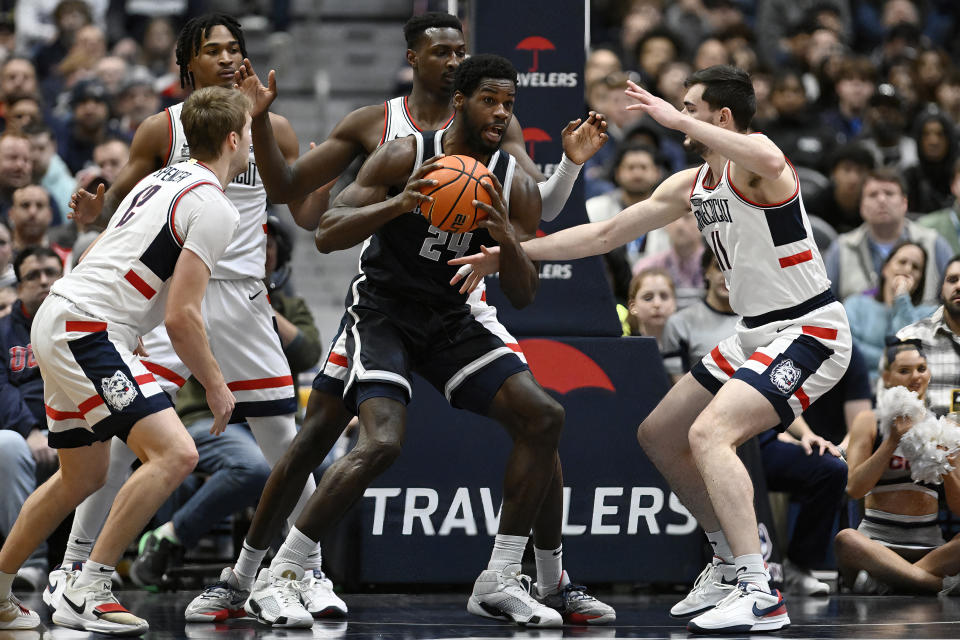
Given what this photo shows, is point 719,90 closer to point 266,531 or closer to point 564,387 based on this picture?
point 564,387

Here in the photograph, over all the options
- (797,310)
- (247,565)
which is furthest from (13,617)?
(797,310)

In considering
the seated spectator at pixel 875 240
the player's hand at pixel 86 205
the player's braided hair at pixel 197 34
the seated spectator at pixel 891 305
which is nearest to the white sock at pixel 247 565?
the player's hand at pixel 86 205

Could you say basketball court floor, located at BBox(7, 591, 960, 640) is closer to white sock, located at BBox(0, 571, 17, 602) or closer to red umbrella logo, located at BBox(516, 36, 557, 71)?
white sock, located at BBox(0, 571, 17, 602)

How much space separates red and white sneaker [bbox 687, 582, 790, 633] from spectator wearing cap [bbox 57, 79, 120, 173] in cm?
750

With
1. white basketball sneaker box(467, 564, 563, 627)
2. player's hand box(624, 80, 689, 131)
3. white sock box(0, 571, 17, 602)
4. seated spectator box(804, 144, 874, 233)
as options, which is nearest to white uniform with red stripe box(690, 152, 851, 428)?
player's hand box(624, 80, 689, 131)

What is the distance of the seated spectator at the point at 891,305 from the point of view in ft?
29.3

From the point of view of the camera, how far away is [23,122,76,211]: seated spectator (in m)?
10.6

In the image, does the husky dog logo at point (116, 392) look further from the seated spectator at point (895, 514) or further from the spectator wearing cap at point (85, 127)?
the spectator wearing cap at point (85, 127)

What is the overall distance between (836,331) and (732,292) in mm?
498

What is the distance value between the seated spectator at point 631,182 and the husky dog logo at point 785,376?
3.93 m

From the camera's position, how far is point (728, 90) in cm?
616

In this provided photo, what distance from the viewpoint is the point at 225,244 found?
18.7 ft

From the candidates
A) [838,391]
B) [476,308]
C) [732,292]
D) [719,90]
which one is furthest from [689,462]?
[838,391]

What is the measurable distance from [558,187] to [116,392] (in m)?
2.23
